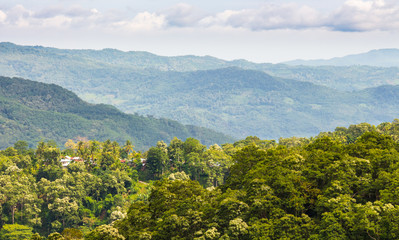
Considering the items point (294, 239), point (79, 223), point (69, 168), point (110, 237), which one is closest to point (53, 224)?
point (79, 223)

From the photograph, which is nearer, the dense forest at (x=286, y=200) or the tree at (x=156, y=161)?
the dense forest at (x=286, y=200)

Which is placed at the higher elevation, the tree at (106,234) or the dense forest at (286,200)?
the dense forest at (286,200)

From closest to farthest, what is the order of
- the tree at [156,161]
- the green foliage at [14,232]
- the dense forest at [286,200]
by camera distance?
the dense forest at [286,200] → the green foliage at [14,232] → the tree at [156,161]

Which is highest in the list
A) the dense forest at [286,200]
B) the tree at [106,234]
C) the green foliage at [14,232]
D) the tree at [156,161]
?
the dense forest at [286,200]

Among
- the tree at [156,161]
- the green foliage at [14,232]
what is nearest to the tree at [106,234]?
the green foliage at [14,232]

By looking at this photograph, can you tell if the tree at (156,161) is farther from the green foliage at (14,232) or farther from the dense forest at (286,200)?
the dense forest at (286,200)

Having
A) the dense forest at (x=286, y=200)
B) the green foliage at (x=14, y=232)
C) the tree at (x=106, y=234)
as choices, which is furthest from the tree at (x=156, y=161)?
the tree at (x=106, y=234)

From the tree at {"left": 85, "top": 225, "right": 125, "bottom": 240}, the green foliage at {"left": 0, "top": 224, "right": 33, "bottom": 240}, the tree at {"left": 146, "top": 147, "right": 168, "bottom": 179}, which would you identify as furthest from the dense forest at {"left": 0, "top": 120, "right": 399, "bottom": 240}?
the tree at {"left": 146, "top": 147, "right": 168, "bottom": 179}

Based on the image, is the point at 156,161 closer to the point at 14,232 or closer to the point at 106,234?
the point at 14,232

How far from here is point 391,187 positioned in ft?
144

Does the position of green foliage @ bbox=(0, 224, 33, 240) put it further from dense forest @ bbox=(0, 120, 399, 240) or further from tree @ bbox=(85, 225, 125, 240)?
tree @ bbox=(85, 225, 125, 240)

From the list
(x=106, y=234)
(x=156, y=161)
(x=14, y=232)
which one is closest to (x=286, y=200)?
(x=106, y=234)

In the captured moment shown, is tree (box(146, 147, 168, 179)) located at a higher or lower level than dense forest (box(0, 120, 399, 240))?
lower

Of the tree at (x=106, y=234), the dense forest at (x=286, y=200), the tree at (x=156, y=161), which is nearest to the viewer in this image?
the dense forest at (x=286, y=200)
